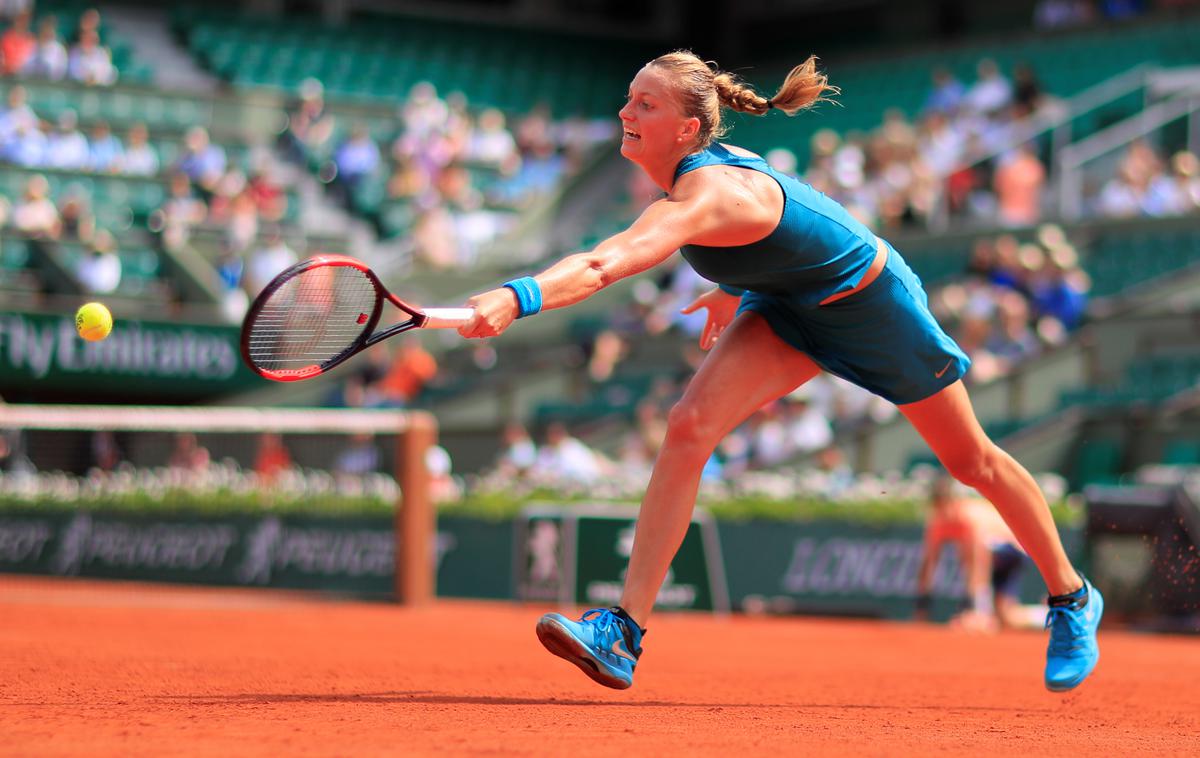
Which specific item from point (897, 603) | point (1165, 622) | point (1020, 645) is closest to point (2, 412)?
point (897, 603)

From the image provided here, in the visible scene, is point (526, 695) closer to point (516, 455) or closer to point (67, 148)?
point (516, 455)

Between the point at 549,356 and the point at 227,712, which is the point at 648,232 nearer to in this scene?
the point at 227,712

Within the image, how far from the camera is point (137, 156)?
2191cm

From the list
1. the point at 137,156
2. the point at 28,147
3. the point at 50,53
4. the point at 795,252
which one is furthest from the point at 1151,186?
the point at 50,53

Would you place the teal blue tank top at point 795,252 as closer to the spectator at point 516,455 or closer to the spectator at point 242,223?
the spectator at point 516,455

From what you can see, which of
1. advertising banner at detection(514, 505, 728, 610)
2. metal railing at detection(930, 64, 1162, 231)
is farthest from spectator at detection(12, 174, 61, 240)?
metal railing at detection(930, 64, 1162, 231)

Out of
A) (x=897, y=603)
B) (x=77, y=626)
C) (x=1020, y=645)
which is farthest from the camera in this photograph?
(x=897, y=603)

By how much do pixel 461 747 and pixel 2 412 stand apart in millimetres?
11484

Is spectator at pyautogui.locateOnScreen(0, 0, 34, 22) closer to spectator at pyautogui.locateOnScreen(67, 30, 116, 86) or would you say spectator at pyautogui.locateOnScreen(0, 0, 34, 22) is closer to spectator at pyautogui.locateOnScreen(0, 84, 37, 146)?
spectator at pyautogui.locateOnScreen(67, 30, 116, 86)

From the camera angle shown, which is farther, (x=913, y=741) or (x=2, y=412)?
(x=2, y=412)

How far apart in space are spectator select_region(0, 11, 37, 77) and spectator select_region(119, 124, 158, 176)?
179 cm

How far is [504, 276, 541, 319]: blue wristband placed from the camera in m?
4.64

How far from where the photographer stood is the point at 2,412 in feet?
47.8

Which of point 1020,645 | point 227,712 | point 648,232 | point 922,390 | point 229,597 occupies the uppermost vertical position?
point 648,232
